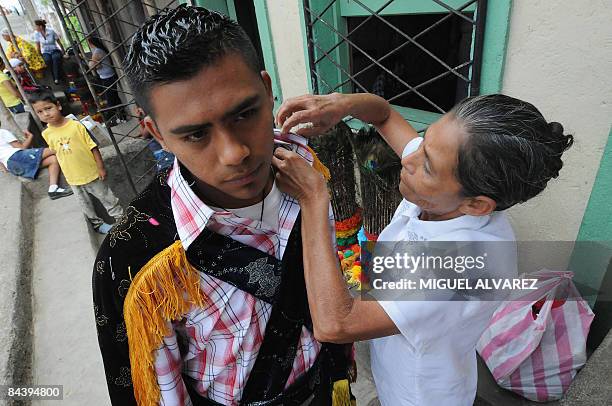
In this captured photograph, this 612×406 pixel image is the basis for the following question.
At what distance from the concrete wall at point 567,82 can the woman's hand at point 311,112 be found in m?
0.91

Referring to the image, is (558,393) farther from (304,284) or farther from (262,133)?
(262,133)

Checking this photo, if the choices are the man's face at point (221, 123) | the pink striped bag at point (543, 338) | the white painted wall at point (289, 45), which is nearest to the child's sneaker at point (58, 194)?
the white painted wall at point (289, 45)

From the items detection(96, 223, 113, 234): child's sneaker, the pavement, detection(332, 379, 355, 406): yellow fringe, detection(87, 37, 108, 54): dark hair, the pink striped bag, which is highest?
detection(87, 37, 108, 54): dark hair

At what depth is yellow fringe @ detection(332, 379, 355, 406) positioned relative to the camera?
136 cm

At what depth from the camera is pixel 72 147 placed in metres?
3.74

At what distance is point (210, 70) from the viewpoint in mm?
738

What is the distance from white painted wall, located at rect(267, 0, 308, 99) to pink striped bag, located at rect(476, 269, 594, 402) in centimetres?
206

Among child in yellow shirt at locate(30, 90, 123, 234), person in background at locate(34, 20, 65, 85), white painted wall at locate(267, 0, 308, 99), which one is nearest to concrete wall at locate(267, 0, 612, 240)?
white painted wall at locate(267, 0, 308, 99)

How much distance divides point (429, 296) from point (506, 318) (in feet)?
3.43

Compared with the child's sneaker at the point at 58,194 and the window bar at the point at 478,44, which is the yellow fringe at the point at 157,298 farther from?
the child's sneaker at the point at 58,194

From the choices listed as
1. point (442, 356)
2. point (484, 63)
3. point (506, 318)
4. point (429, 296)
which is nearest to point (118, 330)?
point (429, 296)

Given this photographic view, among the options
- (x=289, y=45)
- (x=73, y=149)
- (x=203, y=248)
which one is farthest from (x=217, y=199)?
(x=73, y=149)

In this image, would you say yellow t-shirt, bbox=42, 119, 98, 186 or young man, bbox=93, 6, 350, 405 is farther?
yellow t-shirt, bbox=42, 119, 98, 186

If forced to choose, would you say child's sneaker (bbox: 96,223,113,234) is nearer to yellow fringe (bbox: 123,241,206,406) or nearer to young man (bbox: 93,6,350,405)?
young man (bbox: 93,6,350,405)
